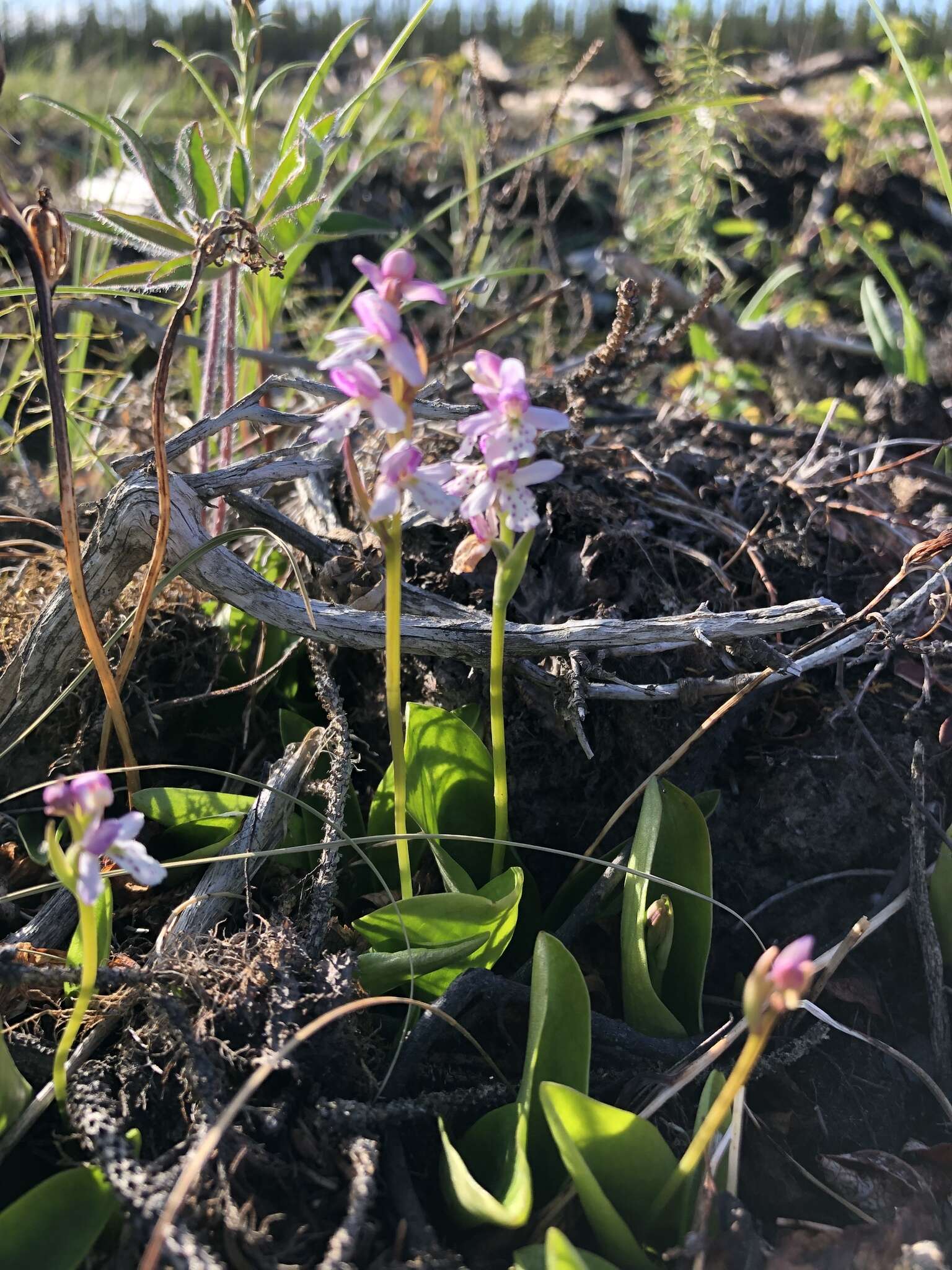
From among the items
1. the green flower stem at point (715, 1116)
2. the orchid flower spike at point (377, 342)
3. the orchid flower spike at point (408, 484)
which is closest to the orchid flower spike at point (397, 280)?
the orchid flower spike at point (377, 342)

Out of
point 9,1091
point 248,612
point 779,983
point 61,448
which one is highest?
point 61,448

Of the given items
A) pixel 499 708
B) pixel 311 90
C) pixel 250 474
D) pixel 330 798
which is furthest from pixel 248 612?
pixel 311 90

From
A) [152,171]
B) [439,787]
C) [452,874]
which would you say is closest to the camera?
[452,874]

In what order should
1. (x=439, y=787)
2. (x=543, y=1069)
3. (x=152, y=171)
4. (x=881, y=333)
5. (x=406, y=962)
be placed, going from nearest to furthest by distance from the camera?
1. (x=543, y=1069)
2. (x=406, y=962)
3. (x=439, y=787)
4. (x=152, y=171)
5. (x=881, y=333)

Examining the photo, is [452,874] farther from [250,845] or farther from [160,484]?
[160,484]

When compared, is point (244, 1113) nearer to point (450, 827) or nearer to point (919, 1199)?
point (450, 827)

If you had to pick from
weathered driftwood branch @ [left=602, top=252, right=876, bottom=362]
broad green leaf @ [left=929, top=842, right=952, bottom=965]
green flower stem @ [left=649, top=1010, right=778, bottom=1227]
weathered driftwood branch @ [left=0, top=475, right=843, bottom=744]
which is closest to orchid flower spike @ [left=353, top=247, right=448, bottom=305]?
weathered driftwood branch @ [left=0, top=475, right=843, bottom=744]

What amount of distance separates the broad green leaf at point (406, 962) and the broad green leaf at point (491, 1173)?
19 centimetres

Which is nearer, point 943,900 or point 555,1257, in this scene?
point 555,1257

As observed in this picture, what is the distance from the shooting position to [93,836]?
910 millimetres

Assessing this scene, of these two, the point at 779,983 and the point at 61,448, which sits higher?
the point at 61,448

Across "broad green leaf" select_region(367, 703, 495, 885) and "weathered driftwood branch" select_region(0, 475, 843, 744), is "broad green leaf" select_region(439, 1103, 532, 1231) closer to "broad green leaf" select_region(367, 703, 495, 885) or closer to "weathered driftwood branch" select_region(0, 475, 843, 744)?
"broad green leaf" select_region(367, 703, 495, 885)

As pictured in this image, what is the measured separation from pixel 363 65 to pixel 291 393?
4.53 metres

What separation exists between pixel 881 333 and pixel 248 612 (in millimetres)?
2115
